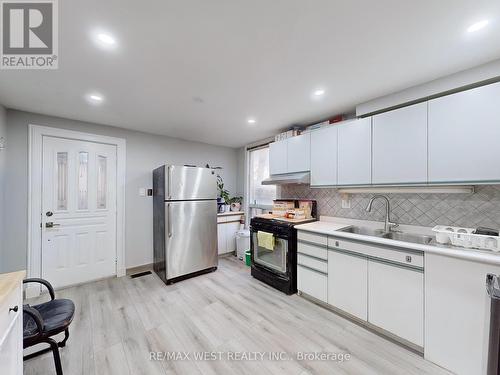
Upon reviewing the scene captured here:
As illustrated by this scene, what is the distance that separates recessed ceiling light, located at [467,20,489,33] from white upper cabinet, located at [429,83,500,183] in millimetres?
571

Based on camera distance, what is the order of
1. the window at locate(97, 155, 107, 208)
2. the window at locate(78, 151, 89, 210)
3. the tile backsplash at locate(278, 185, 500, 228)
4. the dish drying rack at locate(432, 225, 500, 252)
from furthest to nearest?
1. the window at locate(97, 155, 107, 208)
2. the window at locate(78, 151, 89, 210)
3. the tile backsplash at locate(278, 185, 500, 228)
4. the dish drying rack at locate(432, 225, 500, 252)

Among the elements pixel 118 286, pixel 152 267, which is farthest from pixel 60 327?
pixel 152 267

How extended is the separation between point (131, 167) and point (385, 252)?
372 centimetres

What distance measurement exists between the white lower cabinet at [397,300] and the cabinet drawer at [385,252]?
0.18 feet

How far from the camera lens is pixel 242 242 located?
13.2 feet

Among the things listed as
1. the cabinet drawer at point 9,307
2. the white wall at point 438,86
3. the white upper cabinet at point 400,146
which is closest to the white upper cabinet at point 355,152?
the white upper cabinet at point 400,146

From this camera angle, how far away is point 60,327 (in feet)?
4.68

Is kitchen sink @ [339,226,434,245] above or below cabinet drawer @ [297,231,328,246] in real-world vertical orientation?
above

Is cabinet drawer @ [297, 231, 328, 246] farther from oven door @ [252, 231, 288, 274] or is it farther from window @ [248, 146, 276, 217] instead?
window @ [248, 146, 276, 217]

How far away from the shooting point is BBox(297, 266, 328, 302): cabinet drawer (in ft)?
7.63

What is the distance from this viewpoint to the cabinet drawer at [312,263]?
2330 mm

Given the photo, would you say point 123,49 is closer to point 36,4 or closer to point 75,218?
point 36,4

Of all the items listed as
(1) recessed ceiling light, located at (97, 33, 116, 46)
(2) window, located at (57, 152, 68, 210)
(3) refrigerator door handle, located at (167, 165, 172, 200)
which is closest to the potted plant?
(3) refrigerator door handle, located at (167, 165, 172, 200)

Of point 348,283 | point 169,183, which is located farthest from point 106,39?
point 348,283
